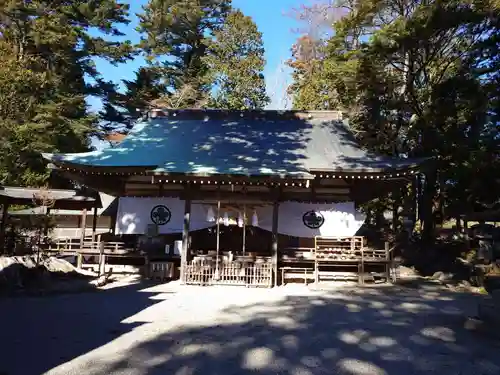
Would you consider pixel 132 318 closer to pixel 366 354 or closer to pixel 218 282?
pixel 366 354

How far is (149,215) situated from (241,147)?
11.3 feet

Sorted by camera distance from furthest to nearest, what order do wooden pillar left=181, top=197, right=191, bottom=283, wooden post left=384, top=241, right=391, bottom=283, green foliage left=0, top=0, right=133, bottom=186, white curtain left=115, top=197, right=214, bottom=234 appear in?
1. green foliage left=0, top=0, right=133, bottom=186
2. white curtain left=115, top=197, right=214, bottom=234
3. wooden post left=384, top=241, right=391, bottom=283
4. wooden pillar left=181, top=197, right=191, bottom=283

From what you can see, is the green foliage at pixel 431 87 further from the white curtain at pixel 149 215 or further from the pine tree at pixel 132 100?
the pine tree at pixel 132 100

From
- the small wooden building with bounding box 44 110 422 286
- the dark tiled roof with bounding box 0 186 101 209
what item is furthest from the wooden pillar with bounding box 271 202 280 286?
the dark tiled roof with bounding box 0 186 101 209

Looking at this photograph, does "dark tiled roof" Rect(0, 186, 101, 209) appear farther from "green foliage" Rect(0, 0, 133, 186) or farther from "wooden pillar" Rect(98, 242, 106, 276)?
"green foliage" Rect(0, 0, 133, 186)

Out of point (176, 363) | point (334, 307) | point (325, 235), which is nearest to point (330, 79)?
point (325, 235)

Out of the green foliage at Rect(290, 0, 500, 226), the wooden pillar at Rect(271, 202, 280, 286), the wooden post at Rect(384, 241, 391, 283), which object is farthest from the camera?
the green foliage at Rect(290, 0, 500, 226)

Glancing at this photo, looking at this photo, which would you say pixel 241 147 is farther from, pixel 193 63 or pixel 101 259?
pixel 193 63

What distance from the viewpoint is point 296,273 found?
432 inches

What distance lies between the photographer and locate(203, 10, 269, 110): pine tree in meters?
20.8

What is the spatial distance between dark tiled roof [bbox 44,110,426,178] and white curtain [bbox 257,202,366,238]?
125 cm

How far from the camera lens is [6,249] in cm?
994

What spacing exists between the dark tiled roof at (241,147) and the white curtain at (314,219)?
1.25 metres

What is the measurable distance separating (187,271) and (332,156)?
203 inches
